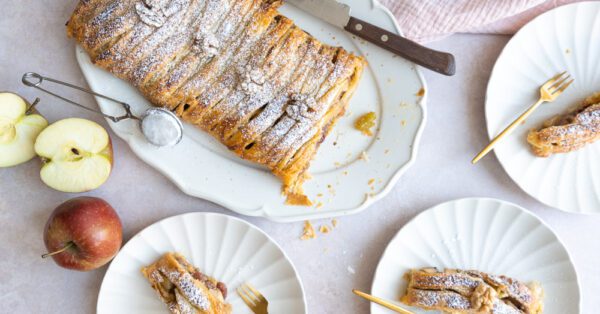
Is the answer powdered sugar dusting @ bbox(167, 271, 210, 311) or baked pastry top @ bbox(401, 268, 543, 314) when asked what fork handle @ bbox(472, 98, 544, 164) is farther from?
powdered sugar dusting @ bbox(167, 271, 210, 311)

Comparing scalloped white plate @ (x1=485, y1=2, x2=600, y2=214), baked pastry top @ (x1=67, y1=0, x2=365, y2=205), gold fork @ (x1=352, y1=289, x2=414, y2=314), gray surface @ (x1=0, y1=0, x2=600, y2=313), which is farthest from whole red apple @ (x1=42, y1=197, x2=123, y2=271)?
scalloped white plate @ (x1=485, y1=2, x2=600, y2=214)

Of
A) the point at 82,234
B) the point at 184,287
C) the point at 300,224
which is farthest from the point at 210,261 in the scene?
the point at 82,234

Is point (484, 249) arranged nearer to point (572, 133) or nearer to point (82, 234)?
point (572, 133)

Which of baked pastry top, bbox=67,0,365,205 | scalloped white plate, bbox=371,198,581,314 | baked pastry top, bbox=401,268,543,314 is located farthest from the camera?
scalloped white plate, bbox=371,198,581,314

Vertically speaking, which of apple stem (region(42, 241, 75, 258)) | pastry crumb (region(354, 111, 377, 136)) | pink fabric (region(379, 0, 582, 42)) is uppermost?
Answer: pink fabric (region(379, 0, 582, 42))

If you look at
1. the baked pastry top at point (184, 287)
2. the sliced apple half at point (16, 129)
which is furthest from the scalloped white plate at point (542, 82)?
the sliced apple half at point (16, 129)

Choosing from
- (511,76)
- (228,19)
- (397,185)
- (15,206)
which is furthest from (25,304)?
(511,76)

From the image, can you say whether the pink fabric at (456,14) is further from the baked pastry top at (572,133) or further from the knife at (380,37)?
the baked pastry top at (572,133)
